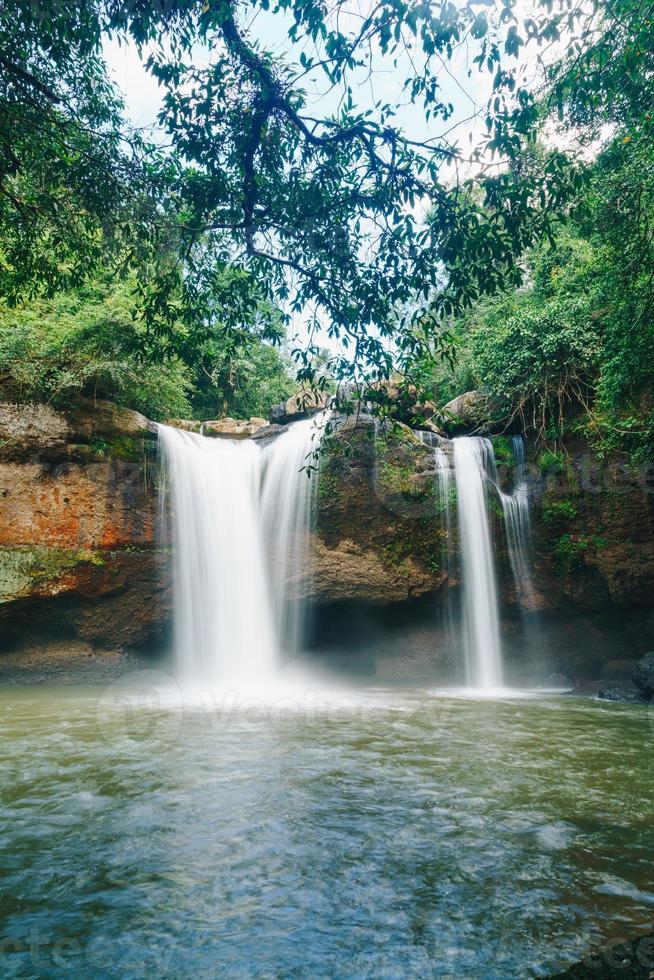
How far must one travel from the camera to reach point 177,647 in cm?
1229

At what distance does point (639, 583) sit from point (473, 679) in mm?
3947

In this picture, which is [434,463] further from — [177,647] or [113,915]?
[113,915]

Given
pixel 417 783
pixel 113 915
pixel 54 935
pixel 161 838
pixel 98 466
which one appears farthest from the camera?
pixel 98 466

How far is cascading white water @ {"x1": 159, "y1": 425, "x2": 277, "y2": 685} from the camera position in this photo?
12.3 meters

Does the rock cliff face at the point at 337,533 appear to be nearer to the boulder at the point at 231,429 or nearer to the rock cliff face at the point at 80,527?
the rock cliff face at the point at 80,527

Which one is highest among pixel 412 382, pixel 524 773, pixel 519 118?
pixel 519 118

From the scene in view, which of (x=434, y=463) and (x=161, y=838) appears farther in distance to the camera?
(x=434, y=463)

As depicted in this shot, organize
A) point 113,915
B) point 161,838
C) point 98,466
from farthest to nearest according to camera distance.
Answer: point 98,466 < point 161,838 < point 113,915

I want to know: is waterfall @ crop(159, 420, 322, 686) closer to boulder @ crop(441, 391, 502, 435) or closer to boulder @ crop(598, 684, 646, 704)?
boulder @ crop(441, 391, 502, 435)

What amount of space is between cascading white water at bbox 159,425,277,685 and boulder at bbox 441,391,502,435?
538 centimetres

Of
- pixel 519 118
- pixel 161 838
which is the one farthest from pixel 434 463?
pixel 161 838

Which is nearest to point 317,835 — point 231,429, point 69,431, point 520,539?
point 69,431

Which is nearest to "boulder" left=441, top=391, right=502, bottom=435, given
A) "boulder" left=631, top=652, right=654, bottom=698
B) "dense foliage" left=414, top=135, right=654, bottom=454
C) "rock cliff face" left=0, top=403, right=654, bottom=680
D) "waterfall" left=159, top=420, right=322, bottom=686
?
"dense foliage" left=414, top=135, right=654, bottom=454

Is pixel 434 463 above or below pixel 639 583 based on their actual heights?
above
